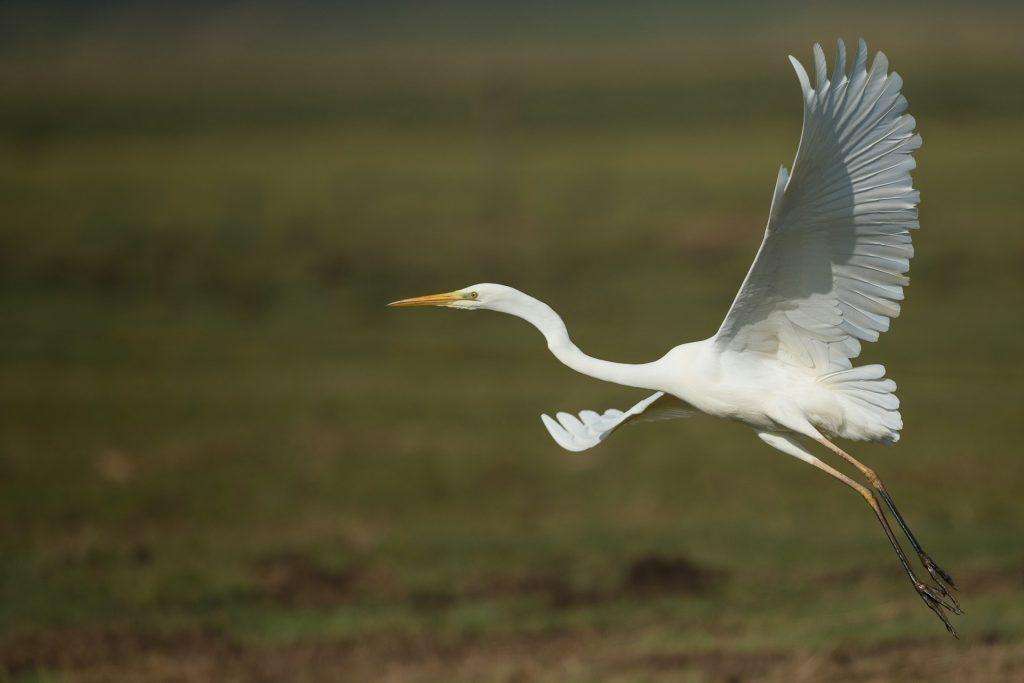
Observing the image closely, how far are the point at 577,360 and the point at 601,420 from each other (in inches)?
21.2

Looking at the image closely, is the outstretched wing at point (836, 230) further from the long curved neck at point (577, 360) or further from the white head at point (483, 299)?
the white head at point (483, 299)

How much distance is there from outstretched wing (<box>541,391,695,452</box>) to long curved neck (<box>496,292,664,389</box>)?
0.74 ft

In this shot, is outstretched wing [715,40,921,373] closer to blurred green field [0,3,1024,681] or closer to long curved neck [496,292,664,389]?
long curved neck [496,292,664,389]

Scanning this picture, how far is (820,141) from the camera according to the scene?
5.40 m

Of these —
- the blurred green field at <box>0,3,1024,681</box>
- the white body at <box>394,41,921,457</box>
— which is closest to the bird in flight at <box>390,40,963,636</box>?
the white body at <box>394,41,921,457</box>

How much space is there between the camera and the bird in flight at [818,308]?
17.9 ft

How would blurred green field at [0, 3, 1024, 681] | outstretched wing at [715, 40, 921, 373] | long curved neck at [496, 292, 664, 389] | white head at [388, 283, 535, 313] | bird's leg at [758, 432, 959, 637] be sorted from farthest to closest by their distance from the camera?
1. blurred green field at [0, 3, 1024, 681]
2. white head at [388, 283, 535, 313]
3. long curved neck at [496, 292, 664, 389]
4. bird's leg at [758, 432, 959, 637]
5. outstretched wing at [715, 40, 921, 373]

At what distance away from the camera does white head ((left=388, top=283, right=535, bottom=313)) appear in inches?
258

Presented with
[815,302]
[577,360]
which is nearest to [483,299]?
[577,360]

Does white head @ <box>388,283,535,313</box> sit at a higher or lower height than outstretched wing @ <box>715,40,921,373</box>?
lower

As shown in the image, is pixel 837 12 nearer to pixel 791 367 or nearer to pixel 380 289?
pixel 380 289

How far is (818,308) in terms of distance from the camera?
623cm

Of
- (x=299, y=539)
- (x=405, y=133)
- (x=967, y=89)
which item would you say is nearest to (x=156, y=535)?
(x=299, y=539)

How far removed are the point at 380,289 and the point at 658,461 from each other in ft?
31.9
